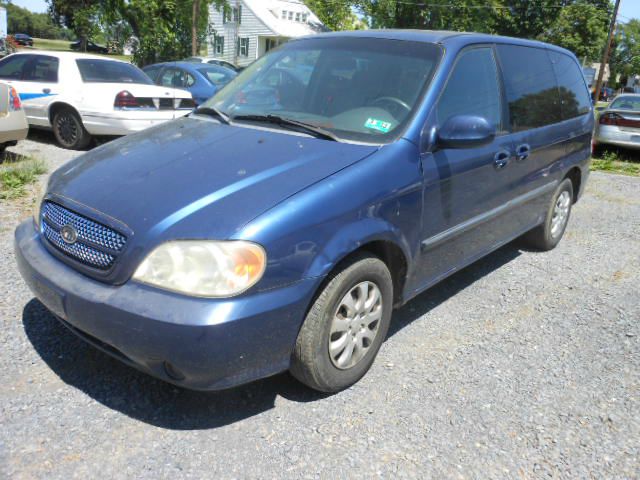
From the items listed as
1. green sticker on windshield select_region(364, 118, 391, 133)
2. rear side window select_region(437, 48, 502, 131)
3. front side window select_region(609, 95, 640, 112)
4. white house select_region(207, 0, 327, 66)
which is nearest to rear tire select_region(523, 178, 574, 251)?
rear side window select_region(437, 48, 502, 131)

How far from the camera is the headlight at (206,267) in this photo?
2.34 meters

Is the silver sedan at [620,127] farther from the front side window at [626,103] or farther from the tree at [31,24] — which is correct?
the tree at [31,24]

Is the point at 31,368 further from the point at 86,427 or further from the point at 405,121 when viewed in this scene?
the point at 405,121

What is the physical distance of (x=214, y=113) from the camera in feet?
12.2

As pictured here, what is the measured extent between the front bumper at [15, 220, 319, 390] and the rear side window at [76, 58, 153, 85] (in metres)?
6.82

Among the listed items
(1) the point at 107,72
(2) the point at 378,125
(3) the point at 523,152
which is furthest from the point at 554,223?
(1) the point at 107,72

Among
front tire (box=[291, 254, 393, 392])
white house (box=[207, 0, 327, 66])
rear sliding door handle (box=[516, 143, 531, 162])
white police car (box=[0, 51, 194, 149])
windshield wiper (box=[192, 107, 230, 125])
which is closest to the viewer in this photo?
front tire (box=[291, 254, 393, 392])

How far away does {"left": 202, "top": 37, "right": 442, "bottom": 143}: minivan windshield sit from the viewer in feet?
10.7

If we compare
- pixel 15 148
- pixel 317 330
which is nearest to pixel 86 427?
pixel 317 330

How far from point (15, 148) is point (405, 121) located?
7.24 metres

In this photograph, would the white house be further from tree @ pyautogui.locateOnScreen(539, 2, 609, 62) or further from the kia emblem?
the kia emblem

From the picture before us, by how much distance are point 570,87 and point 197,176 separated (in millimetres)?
3954

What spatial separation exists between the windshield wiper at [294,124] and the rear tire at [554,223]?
9.28 ft

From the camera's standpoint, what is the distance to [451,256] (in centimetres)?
364
